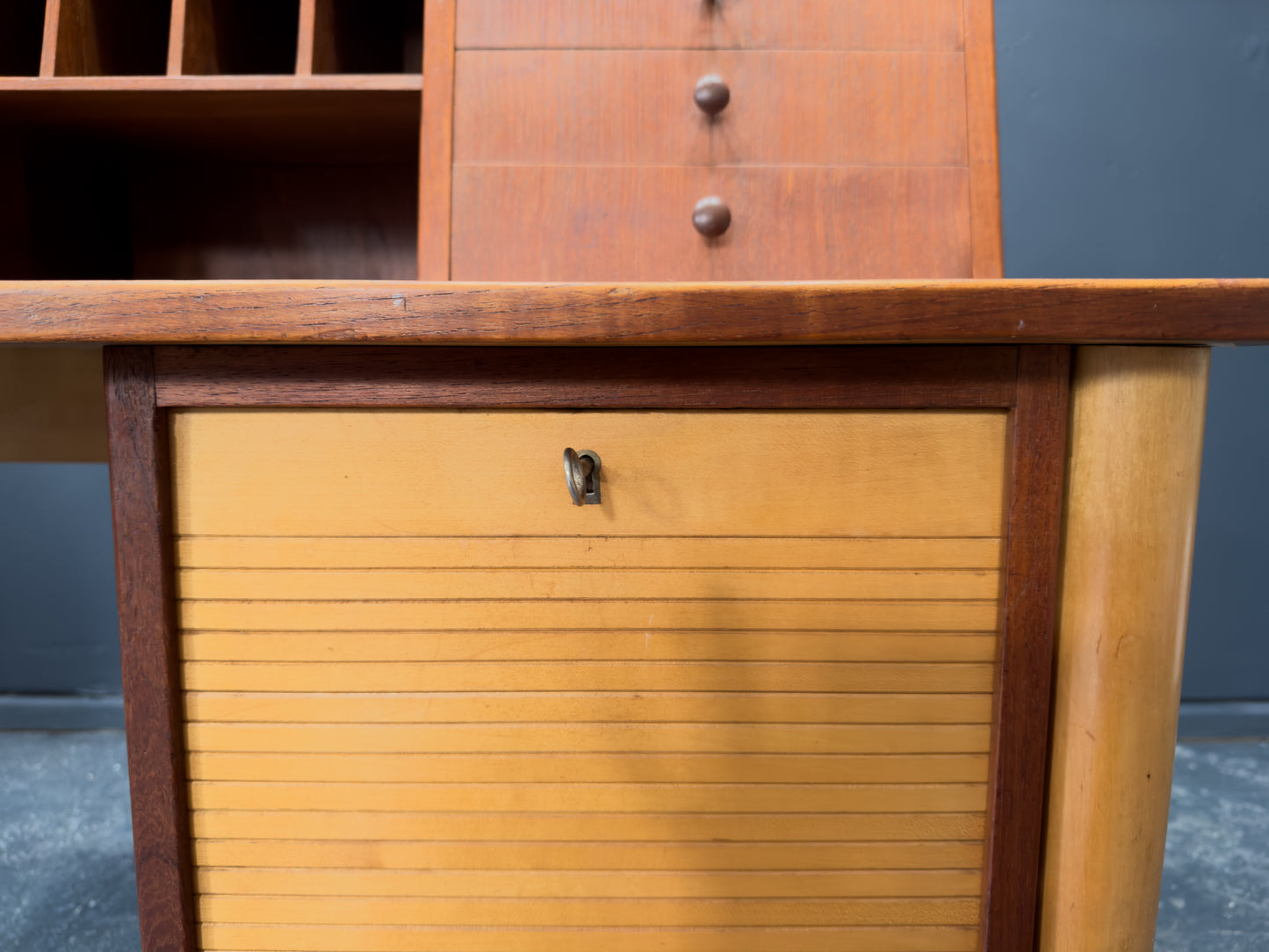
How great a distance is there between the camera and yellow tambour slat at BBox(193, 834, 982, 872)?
55 cm

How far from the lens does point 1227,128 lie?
5.08 ft

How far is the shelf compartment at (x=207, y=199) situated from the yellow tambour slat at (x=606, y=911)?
2.60ft

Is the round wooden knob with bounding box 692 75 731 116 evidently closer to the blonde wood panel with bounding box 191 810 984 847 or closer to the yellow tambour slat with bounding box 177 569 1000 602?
the yellow tambour slat with bounding box 177 569 1000 602

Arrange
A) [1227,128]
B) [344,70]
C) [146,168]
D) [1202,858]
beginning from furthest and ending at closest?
[1227,128], [1202,858], [146,168], [344,70]

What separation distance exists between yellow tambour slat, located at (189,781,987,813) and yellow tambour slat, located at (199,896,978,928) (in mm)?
65

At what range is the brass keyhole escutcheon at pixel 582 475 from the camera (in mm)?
509

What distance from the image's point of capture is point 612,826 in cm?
55

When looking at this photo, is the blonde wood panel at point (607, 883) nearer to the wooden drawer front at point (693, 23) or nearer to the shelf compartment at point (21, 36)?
the wooden drawer front at point (693, 23)

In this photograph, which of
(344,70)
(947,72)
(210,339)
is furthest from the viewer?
(344,70)

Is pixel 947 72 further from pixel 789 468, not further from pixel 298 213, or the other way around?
pixel 298 213

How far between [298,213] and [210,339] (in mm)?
716

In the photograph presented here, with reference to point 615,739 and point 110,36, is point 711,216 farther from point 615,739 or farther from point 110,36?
point 110,36

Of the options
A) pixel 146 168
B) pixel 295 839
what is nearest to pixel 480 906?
pixel 295 839

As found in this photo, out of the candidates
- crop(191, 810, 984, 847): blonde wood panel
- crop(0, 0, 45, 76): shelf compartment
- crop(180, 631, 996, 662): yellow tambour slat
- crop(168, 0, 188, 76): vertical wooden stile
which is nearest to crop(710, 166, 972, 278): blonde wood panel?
crop(180, 631, 996, 662): yellow tambour slat
